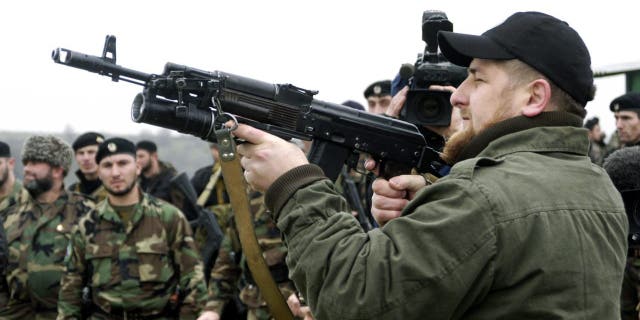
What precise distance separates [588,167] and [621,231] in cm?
20

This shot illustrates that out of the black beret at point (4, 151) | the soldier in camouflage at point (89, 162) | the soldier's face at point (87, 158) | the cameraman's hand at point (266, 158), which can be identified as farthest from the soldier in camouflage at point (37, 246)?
the cameraman's hand at point (266, 158)

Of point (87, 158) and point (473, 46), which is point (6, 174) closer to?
point (87, 158)

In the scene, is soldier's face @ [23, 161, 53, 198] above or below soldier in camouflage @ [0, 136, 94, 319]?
above

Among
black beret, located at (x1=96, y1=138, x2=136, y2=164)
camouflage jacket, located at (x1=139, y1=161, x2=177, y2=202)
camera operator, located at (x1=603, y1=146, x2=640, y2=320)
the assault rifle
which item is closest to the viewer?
the assault rifle

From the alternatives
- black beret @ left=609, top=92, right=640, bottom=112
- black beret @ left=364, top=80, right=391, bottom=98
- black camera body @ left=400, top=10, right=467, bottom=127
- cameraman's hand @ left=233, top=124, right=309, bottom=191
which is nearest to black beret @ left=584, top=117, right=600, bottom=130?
black beret @ left=609, top=92, right=640, bottom=112

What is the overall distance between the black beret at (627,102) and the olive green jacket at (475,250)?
19.7 ft

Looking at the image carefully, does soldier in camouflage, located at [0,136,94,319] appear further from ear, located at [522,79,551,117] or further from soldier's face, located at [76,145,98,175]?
ear, located at [522,79,551,117]

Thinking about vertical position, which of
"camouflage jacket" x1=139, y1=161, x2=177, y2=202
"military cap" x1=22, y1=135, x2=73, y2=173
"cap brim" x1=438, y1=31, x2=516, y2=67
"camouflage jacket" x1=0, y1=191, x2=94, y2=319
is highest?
"cap brim" x1=438, y1=31, x2=516, y2=67

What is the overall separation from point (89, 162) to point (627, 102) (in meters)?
6.00

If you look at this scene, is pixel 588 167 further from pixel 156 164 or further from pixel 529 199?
pixel 156 164

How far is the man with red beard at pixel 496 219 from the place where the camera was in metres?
1.96

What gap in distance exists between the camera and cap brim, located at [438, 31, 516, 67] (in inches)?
89.5

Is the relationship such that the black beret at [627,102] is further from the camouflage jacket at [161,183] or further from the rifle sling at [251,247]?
the rifle sling at [251,247]

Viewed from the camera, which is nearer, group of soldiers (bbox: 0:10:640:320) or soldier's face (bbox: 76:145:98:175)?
group of soldiers (bbox: 0:10:640:320)
